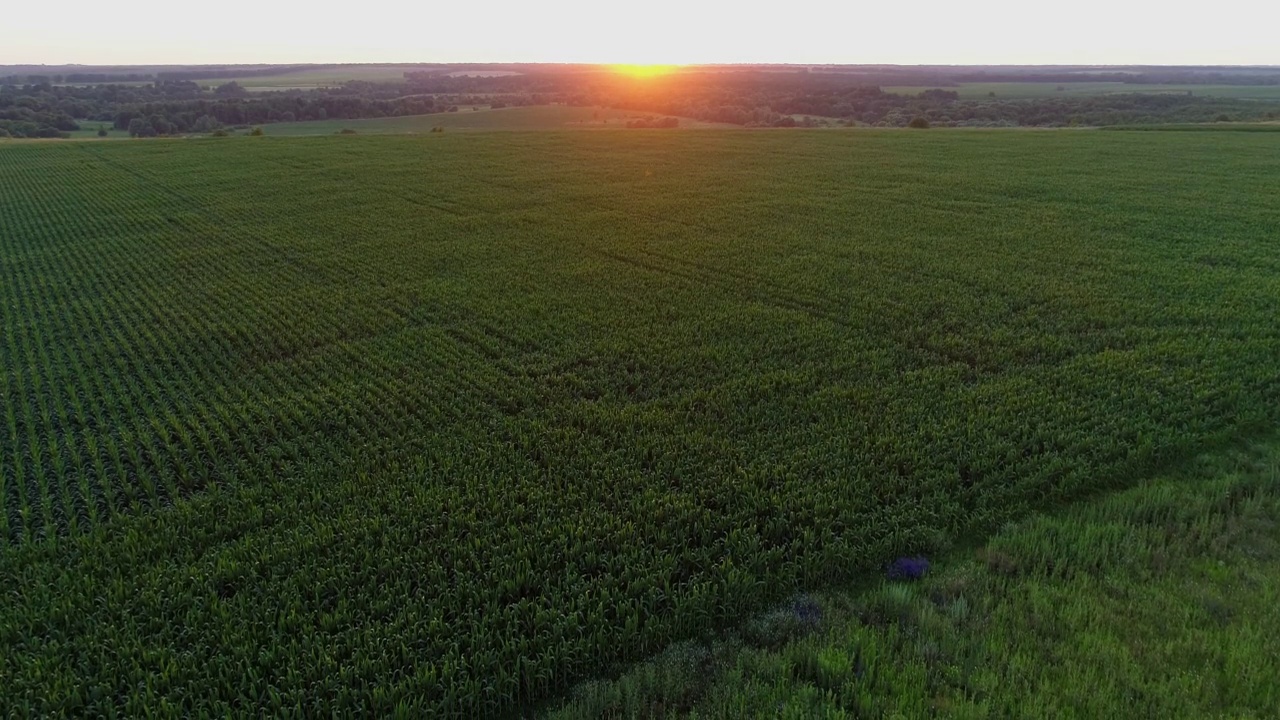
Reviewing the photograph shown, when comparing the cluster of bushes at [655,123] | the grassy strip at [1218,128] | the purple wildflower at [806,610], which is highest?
the cluster of bushes at [655,123]

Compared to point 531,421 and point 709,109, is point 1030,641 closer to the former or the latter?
point 531,421

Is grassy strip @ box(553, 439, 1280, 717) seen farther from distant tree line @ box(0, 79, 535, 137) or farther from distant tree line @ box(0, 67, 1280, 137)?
distant tree line @ box(0, 79, 535, 137)

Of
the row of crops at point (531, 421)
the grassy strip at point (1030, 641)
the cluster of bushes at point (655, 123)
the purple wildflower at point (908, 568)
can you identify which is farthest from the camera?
the cluster of bushes at point (655, 123)

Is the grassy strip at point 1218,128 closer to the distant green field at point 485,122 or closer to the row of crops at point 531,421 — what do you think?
the row of crops at point 531,421

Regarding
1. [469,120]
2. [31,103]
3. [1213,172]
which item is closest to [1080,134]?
[1213,172]

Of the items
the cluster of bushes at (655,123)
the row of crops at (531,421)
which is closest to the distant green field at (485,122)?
the cluster of bushes at (655,123)

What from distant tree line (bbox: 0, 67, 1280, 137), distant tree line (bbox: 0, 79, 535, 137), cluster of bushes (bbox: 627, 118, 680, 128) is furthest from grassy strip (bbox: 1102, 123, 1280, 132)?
distant tree line (bbox: 0, 79, 535, 137)

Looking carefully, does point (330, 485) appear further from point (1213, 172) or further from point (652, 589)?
point (1213, 172)
